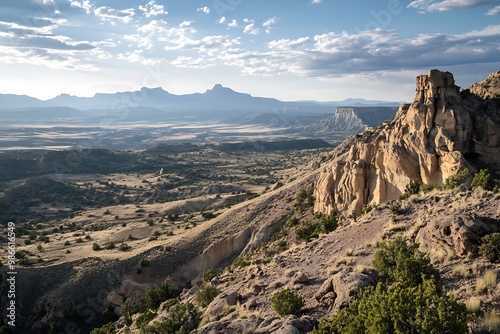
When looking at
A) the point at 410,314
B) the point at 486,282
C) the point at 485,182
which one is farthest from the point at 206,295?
the point at 485,182

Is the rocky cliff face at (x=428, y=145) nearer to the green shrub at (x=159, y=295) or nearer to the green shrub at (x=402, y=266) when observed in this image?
the green shrub at (x=402, y=266)

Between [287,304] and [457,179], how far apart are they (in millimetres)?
12642

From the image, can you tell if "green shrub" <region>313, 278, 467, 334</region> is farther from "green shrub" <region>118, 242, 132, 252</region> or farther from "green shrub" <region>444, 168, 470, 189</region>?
"green shrub" <region>118, 242, 132, 252</region>

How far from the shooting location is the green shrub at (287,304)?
39.7 feet

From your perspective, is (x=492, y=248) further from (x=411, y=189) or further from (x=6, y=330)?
(x=6, y=330)

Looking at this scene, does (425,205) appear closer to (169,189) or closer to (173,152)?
(169,189)

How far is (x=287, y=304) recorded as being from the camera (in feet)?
39.5

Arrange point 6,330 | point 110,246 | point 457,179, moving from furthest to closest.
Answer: point 110,246 < point 6,330 < point 457,179

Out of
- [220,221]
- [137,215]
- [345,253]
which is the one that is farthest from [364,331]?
[137,215]

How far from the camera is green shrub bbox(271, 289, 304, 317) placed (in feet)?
39.7

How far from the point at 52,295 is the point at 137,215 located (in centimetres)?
2421

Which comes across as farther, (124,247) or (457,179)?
(124,247)

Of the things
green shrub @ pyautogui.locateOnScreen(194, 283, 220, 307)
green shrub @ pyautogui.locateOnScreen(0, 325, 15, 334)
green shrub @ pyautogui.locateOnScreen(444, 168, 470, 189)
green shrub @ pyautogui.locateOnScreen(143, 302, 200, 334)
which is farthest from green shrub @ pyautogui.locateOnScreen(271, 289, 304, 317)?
green shrub @ pyautogui.locateOnScreen(0, 325, 15, 334)

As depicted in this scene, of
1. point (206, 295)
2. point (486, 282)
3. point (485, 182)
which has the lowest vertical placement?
point (206, 295)
